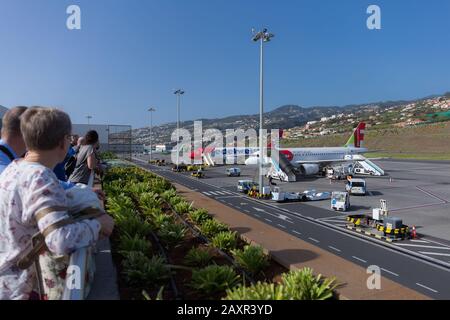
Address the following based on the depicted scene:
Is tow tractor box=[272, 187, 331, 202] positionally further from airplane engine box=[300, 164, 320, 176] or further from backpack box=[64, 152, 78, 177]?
backpack box=[64, 152, 78, 177]

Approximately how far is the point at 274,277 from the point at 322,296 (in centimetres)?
148

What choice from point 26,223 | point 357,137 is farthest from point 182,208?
point 357,137

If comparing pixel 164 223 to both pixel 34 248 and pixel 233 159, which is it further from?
pixel 233 159

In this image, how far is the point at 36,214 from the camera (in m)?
2.72

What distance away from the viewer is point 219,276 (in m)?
5.41

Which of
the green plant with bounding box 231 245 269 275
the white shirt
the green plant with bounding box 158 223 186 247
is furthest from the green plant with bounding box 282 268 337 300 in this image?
the green plant with bounding box 158 223 186 247

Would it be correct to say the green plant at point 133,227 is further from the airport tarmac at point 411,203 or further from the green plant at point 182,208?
the airport tarmac at point 411,203

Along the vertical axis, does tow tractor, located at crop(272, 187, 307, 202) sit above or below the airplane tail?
below

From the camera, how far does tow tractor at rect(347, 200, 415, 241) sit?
16.2 m

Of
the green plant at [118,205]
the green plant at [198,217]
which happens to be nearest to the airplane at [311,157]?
the green plant at [198,217]

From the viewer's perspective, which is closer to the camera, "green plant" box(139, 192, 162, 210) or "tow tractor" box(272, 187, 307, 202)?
"green plant" box(139, 192, 162, 210)

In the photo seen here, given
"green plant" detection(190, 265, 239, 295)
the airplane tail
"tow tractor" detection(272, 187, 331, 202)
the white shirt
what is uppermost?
the airplane tail

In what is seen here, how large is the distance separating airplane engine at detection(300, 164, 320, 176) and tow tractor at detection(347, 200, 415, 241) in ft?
84.1
